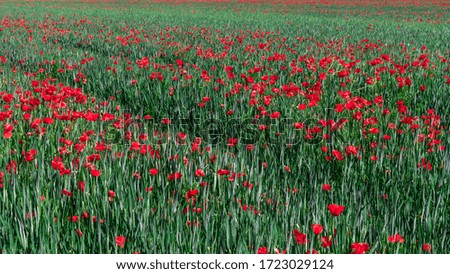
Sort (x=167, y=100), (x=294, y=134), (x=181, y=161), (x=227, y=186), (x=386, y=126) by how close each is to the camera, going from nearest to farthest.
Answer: (x=227, y=186) < (x=181, y=161) < (x=294, y=134) < (x=386, y=126) < (x=167, y=100)

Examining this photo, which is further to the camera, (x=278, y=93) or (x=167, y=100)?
(x=167, y=100)

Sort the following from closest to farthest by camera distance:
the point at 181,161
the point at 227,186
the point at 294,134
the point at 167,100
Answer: the point at 227,186 → the point at 181,161 → the point at 294,134 → the point at 167,100

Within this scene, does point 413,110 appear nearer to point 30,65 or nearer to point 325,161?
point 325,161

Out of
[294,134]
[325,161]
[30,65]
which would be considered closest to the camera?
[325,161]

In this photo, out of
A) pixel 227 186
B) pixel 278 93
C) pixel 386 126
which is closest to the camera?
pixel 227 186

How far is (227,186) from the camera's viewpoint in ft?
9.97

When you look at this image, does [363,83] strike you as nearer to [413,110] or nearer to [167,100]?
[413,110]

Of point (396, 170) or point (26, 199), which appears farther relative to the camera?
point (396, 170)

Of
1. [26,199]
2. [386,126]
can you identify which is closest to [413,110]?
[386,126]

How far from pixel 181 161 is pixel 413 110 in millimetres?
3813

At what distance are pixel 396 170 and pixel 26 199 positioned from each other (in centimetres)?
235

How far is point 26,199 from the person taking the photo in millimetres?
2717

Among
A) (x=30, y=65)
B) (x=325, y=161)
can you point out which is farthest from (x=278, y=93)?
(x=30, y=65)

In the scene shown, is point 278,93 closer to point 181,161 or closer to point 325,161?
point 325,161
